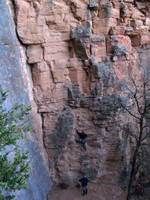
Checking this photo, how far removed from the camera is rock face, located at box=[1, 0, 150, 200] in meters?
12.3

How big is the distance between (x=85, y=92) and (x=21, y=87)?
344cm

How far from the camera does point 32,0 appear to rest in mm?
11570

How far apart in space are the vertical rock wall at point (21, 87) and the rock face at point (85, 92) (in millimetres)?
597

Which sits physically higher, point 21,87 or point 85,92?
point 21,87

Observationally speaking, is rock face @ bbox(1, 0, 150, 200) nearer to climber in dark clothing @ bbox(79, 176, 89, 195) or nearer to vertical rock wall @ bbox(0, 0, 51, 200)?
climber in dark clothing @ bbox(79, 176, 89, 195)

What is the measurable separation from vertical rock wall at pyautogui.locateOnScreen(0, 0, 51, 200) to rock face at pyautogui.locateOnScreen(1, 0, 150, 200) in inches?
23.5

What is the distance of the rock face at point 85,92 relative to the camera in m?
12.3

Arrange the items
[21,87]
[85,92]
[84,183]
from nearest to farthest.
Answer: [21,87] < [84,183] < [85,92]

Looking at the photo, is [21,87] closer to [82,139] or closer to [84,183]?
[82,139]

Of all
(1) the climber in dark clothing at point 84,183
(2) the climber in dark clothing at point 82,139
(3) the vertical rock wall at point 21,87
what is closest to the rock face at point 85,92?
(2) the climber in dark clothing at point 82,139

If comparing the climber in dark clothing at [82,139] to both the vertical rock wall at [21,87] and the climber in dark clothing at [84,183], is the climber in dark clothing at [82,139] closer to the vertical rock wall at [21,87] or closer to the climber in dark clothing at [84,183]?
the climber in dark clothing at [84,183]

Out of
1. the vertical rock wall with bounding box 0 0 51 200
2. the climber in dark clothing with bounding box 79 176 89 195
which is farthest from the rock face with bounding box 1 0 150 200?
the vertical rock wall with bounding box 0 0 51 200

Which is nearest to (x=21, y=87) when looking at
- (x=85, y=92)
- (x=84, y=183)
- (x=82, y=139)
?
(x=85, y=92)

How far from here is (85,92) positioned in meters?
12.9
